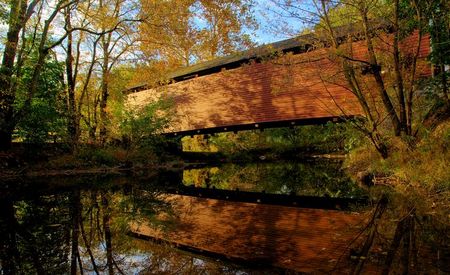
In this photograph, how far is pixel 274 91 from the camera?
10500 millimetres

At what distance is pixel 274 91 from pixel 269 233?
637 cm

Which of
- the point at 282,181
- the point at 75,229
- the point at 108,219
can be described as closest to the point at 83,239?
the point at 75,229

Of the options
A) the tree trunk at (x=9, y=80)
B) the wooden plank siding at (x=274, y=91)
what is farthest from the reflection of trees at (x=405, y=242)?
the tree trunk at (x=9, y=80)

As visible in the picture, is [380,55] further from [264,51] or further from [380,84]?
[264,51]

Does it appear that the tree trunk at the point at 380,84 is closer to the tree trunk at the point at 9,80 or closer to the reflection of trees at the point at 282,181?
the reflection of trees at the point at 282,181

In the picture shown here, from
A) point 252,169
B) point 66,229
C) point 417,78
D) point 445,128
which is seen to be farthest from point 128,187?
point 417,78

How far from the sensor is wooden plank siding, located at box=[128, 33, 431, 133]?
33.7 feet

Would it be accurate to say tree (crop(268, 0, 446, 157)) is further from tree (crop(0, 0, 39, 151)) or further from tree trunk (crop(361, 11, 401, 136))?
tree (crop(0, 0, 39, 151))

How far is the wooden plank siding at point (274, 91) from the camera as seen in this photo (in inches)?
404

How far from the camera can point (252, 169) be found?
44.3 ft

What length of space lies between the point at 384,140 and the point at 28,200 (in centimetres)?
759

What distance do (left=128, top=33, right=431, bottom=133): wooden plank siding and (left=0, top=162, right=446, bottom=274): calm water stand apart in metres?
2.40

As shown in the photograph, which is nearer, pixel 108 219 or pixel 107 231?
pixel 107 231

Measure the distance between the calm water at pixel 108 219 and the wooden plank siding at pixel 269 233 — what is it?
0.60 ft
